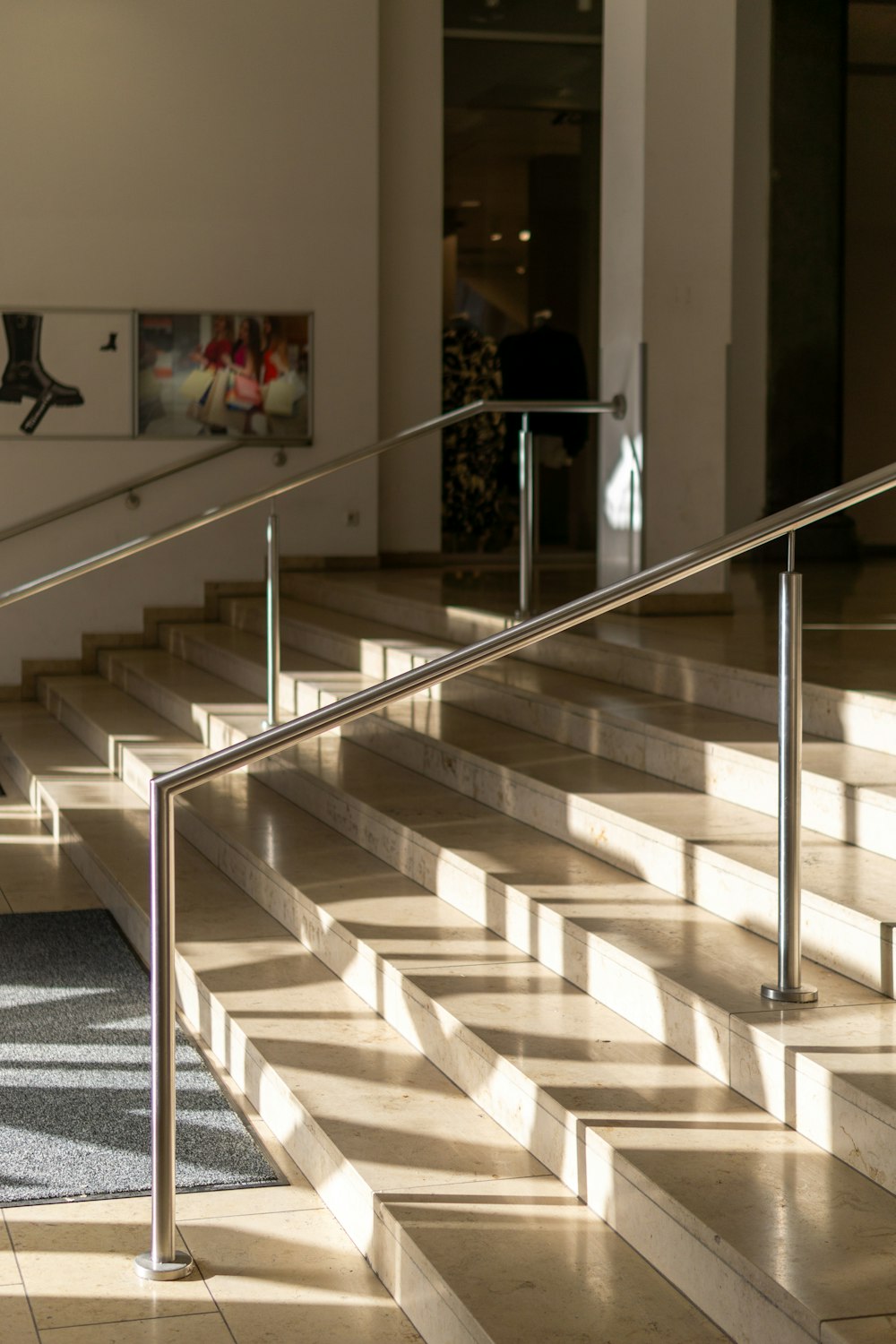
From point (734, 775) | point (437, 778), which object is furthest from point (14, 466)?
point (734, 775)

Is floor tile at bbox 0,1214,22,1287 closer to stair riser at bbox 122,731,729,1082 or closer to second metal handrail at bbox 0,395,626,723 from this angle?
stair riser at bbox 122,731,729,1082

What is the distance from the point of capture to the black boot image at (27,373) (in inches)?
338

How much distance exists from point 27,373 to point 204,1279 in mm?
6673

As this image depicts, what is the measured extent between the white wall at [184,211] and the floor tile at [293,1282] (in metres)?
6.22

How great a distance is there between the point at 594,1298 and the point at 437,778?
2711 mm

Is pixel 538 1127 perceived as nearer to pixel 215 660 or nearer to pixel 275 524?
pixel 275 524

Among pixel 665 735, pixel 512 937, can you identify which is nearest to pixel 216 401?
pixel 665 735

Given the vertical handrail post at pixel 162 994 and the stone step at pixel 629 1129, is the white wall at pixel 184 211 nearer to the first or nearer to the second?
the stone step at pixel 629 1129

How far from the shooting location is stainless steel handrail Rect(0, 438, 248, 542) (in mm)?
8328

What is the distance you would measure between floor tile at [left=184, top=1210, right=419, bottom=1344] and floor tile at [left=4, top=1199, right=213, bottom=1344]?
66 millimetres

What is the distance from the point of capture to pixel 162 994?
2635 millimetres

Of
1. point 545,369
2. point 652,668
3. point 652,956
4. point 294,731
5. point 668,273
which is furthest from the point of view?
point 545,369

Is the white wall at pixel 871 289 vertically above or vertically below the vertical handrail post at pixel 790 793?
above

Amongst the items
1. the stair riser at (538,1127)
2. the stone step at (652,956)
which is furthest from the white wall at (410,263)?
the stair riser at (538,1127)
